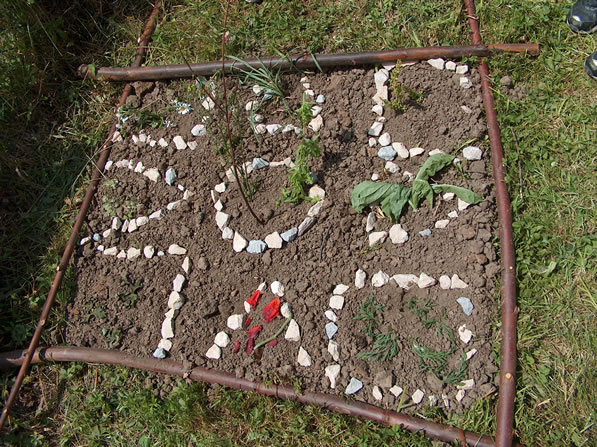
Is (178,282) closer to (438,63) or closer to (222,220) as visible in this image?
(222,220)

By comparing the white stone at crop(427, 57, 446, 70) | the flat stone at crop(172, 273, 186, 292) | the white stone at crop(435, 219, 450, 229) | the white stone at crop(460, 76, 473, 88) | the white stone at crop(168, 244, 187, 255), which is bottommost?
the white stone at crop(435, 219, 450, 229)

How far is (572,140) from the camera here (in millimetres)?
2748

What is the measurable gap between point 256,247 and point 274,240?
0.09 meters

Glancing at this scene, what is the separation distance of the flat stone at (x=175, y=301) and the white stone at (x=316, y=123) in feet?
3.63

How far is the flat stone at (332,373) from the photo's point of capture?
Result: 236cm

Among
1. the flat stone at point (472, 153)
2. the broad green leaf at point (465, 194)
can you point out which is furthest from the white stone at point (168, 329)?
the flat stone at point (472, 153)

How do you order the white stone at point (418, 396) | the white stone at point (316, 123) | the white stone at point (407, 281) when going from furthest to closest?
the white stone at point (316, 123), the white stone at point (407, 281), the white stone at point (418, 396)

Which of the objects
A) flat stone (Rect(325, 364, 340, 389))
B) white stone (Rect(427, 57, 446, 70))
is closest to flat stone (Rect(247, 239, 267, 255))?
flat stone (Rect(325, 364, 340, 389))

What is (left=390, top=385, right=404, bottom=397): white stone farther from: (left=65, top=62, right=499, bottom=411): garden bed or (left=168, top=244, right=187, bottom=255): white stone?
(left=168, top=244, right=187, bottom=255): white stone

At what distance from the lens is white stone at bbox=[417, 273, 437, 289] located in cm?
247

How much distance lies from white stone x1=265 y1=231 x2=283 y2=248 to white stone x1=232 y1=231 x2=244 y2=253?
0.11m

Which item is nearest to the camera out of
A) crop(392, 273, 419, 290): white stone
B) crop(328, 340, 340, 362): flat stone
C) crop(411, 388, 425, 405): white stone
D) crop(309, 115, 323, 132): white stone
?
crop(411, 388, 425, 405): white stone

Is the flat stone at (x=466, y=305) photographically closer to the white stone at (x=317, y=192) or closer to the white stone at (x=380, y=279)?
the white stone at (x=380, y=279)

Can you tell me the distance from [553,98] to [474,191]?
29.2 inches
